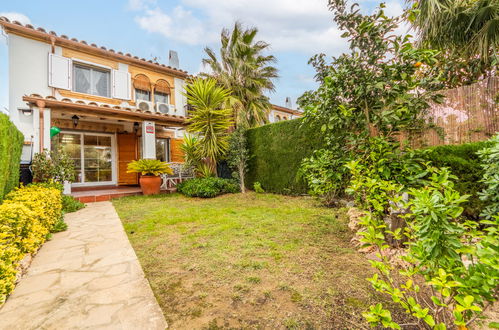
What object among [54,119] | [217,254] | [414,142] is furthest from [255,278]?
[54,119]

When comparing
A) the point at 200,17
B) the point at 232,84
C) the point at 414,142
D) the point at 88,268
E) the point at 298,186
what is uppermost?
the point at 200,17

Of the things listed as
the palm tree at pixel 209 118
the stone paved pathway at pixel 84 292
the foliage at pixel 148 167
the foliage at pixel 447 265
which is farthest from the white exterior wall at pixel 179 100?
the foliage at pixel 447 265

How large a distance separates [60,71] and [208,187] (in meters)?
6.14

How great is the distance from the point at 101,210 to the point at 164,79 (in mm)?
6458

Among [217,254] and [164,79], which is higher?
[164,79]

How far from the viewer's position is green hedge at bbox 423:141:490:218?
286 centimetres

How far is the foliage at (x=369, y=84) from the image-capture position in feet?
7.38

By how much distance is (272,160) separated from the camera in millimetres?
6723

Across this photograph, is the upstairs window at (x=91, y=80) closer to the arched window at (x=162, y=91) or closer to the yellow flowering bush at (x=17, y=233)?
the arched window at (x=162, y=91)

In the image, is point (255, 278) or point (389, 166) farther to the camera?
point (389, 166)

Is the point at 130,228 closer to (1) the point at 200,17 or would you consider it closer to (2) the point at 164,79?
(2) the point at 164,79

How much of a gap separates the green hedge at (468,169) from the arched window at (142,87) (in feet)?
31.1

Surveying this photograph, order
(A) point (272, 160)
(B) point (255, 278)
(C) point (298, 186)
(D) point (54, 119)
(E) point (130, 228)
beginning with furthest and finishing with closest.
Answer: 1. (D) point (54, 119)
2. (A) point (272, 160)
3. (C) point (298, 186)
4. (E) point (130, 228)
5. (B) point (255, 278)

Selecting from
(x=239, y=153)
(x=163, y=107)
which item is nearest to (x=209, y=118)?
(x=239, y=153)
